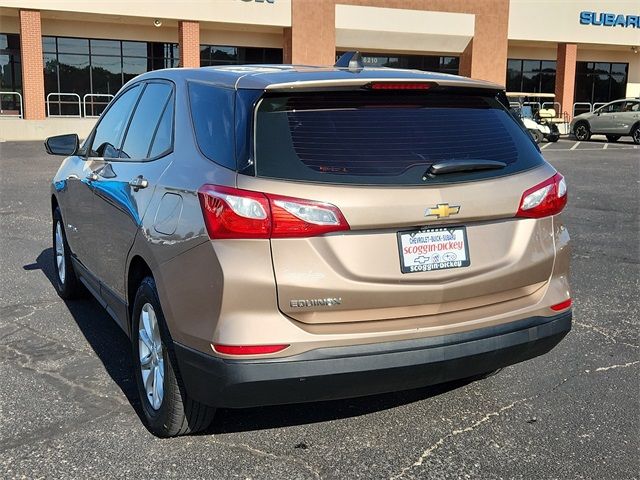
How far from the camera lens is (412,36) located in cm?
3300

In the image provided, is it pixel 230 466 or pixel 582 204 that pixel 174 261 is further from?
pixel 582 204

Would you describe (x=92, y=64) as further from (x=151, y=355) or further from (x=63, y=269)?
(x=151, y=355)

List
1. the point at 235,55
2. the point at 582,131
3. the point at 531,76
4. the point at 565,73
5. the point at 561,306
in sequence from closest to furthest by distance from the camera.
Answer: the point at 561,306 < the point at 582,131 < the point at 235,55 < the point at 565,73 < the point at 531,76

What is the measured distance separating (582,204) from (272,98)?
9568mm

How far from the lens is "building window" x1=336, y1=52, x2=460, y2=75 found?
35056 mm

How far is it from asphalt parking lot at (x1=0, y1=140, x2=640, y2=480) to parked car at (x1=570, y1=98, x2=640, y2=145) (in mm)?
26145

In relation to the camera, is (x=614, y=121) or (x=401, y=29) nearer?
(x=614, y=121)

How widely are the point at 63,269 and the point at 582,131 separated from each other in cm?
2920

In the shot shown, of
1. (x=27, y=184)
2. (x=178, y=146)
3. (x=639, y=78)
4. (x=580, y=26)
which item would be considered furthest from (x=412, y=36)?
(x=178, y=146)

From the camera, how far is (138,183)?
146 inches

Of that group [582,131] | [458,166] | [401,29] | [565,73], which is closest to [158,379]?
[458,166]

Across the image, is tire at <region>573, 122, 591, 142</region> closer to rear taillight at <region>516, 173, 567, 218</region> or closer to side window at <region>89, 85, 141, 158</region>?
side window at <region>89, 85, 141, 158</region>

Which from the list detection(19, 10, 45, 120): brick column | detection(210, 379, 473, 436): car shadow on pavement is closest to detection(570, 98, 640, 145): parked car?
detection(19, 10, 45, 120): brick column

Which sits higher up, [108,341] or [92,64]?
[92,64]
